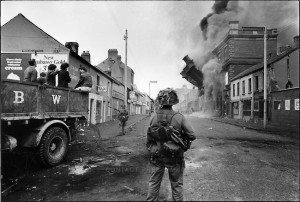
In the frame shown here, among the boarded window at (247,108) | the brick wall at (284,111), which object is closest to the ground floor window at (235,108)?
the boarded window at (247,108)

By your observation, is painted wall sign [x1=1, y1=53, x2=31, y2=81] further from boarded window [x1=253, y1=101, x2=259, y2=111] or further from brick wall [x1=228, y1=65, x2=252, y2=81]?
brick wall [x1=228, y1=65, x2=252, y2=81]

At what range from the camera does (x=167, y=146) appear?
350cm

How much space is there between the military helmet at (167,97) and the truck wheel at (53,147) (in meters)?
3.53

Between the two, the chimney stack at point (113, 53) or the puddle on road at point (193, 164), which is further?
the chimney stack at point (113, 53)

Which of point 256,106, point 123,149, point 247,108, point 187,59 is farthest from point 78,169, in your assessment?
point 187,59

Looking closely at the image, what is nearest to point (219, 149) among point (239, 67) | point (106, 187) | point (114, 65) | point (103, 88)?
point (106, 187)

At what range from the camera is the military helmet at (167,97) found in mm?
3697

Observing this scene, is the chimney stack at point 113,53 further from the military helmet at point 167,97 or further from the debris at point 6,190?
the military helmet at point 167,97

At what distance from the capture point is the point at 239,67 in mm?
35406

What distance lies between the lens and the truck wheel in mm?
5629

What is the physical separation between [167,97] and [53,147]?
4024mm

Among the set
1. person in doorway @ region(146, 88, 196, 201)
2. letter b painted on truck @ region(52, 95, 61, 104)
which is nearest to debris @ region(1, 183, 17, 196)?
letter b painted on truck @ region(52, 95, 61, 104)

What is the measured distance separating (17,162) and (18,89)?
247 cm

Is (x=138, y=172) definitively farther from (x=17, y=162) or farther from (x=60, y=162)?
(x=17, y=162)
